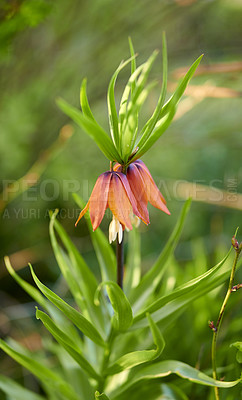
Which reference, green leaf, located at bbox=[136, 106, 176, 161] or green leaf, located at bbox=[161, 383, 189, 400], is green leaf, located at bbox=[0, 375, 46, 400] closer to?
green leaf, located at bbox=[161, 383, 189, 400]

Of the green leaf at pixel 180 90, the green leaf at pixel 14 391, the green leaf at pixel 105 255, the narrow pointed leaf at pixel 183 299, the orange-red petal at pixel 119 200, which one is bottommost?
the green leaf at pixel 14 391

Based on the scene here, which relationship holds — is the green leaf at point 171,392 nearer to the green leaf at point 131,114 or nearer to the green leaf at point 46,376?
the green leaf at point 46,376

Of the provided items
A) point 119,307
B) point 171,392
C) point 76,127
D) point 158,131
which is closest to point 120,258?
point 119,307

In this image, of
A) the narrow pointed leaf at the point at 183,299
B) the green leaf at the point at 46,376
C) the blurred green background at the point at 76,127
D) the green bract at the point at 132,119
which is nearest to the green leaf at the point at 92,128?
the green bract at the point at 132,119

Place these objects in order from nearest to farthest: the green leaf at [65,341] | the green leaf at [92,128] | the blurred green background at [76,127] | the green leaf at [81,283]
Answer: the green leaf at [92,128]
the green leaf at [65,341]
the green leaf at [81,283]
the blurred green background at [76,127]

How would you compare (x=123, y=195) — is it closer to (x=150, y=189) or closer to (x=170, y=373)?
(x=150, y=189)

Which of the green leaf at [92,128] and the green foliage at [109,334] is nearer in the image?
the green leaf at [92,128]
